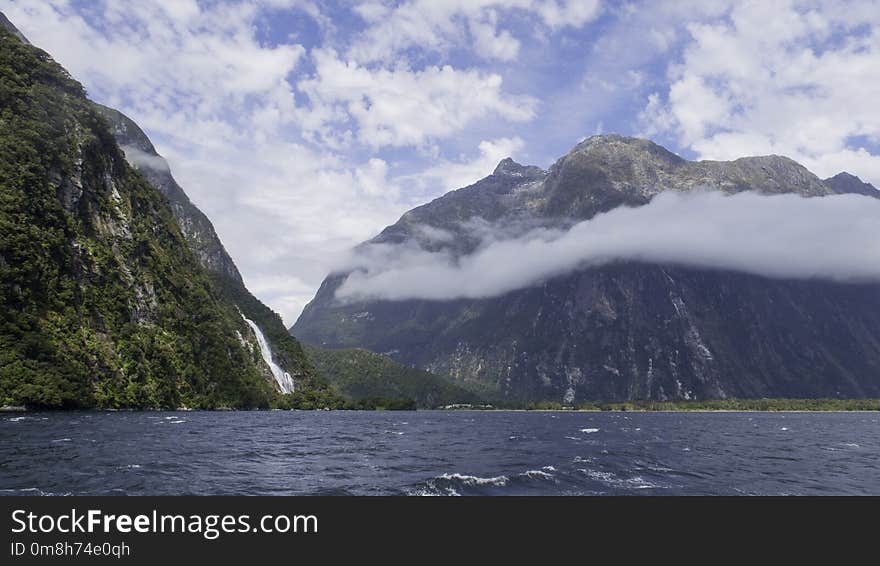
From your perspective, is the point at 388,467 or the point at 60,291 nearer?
the point at 388,467

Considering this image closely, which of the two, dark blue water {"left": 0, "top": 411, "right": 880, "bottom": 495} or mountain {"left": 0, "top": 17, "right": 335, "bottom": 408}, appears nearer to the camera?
dark blue water {"left": 0, "top": 411, "right": 880, "bottom": 495}

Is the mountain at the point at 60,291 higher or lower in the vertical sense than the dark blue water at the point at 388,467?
higher

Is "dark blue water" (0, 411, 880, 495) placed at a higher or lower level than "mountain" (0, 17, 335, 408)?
lower

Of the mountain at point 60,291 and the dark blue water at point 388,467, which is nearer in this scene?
the dark blue water at point 388,467

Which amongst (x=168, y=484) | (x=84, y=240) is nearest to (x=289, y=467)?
(x=168, y=484)

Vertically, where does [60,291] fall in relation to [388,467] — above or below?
above

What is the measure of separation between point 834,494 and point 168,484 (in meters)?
46.5
